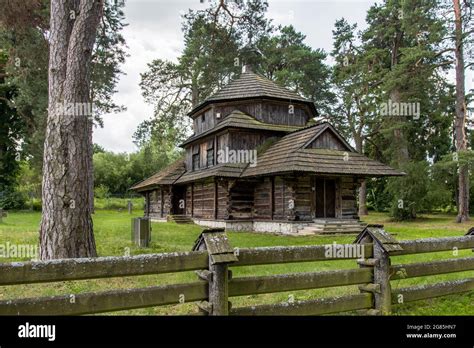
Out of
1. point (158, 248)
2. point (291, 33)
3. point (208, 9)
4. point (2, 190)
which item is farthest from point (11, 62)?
point (291, 33)

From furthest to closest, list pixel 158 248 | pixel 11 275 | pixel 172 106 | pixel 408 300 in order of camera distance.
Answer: pixel 172 106
pixel 158 248
pixel 408 300
pixel 11 275

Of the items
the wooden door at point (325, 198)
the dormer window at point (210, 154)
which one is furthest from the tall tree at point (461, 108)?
the dormer window at point (210, 154)

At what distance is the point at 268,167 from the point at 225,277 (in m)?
14.0

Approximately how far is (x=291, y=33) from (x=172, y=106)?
49.6 ft

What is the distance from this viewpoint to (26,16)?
20547 mm

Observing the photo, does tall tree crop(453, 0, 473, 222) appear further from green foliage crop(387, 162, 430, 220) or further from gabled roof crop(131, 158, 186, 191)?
gabled roof crop(131, 158, 186, 191)

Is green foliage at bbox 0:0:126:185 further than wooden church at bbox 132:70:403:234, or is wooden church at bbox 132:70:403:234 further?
green foliage at bbox 0:0:126:185

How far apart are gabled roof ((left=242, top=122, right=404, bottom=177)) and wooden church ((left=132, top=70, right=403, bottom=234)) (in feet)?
0.16

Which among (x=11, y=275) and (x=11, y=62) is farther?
(x=11, y=62)

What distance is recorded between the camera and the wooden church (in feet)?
57.5

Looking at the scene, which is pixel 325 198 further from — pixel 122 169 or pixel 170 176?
pixel 122 169

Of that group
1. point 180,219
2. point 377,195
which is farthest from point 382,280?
point 377,195

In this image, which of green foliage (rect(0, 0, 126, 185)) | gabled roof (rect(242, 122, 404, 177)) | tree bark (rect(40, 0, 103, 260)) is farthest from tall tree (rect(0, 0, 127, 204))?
tree bark (rect(40, 0, 103, 260))
